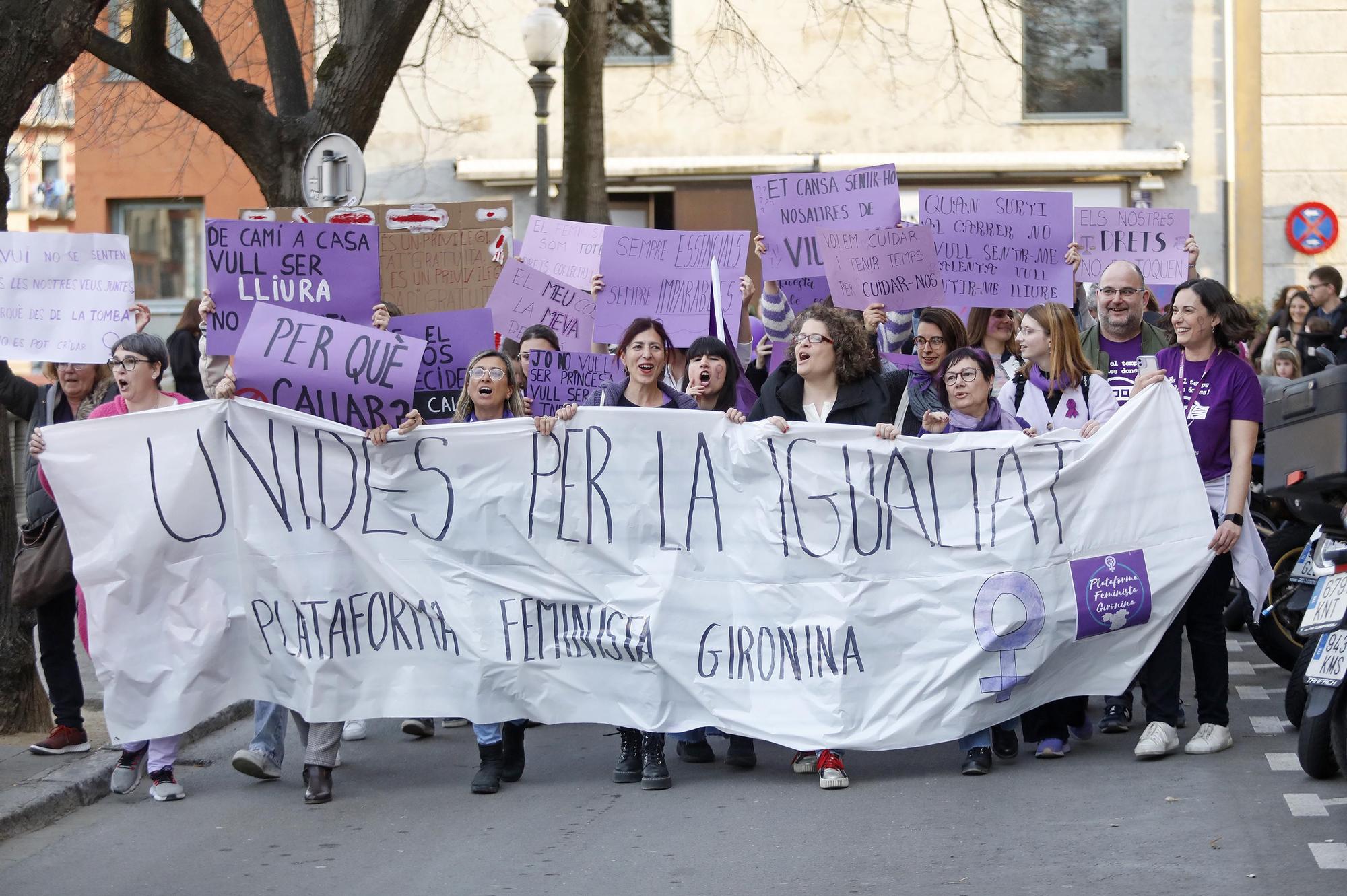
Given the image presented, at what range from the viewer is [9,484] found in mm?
7820

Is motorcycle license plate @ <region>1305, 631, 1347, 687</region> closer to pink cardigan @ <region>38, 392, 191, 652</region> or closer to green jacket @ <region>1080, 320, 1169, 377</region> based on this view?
green jacket @ <region>1080, 320, 1169, 377</region>

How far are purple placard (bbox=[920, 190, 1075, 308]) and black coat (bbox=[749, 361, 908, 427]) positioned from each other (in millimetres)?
2054

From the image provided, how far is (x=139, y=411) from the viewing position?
23.0 ft

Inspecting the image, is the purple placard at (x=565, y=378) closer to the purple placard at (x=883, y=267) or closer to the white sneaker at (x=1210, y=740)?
the purple placard at (x=883, y=267)

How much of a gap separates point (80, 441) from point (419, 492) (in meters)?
1.41

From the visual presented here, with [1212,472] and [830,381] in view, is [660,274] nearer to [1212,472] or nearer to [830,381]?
[830,381]

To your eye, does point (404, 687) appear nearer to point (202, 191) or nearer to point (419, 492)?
point (419, 492)

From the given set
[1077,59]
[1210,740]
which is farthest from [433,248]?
[1077,59]

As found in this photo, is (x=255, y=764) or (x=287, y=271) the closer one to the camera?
(x=255, y=764)

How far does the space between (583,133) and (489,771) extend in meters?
9.98

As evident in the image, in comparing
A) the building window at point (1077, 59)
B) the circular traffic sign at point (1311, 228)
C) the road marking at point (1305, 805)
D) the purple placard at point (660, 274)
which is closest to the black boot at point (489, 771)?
the road marking at point (1305, 805)

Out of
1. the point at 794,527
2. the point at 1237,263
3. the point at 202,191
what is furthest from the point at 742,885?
the point at 202,191

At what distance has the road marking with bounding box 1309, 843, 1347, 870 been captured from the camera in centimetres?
524

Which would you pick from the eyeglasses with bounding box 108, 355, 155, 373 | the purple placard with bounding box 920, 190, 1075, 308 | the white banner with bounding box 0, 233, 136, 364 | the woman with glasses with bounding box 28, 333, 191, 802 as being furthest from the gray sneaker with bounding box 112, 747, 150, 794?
the purple placard with bounding box 920, 190, 1075, 308
